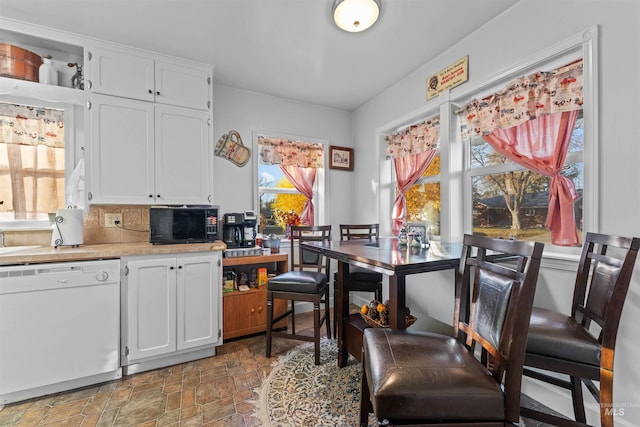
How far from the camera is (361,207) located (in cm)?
368

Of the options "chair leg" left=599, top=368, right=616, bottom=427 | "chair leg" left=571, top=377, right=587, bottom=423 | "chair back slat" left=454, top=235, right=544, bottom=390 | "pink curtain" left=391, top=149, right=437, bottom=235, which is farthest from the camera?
"pink curtain" left=391, top=149, right=437, bottom=235

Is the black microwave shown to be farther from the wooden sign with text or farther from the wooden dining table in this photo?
the wooden sign with text

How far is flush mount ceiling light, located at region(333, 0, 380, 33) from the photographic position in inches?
69.5

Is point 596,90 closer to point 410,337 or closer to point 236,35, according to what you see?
point 410,337

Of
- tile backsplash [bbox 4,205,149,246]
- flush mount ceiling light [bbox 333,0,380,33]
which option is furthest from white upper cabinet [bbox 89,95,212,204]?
flush mount ceiling light [bbox 333,0,380,33]

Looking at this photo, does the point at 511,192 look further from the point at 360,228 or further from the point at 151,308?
the point at 151,308

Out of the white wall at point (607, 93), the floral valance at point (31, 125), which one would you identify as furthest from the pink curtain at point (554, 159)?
the floral valance at point (31, 125)

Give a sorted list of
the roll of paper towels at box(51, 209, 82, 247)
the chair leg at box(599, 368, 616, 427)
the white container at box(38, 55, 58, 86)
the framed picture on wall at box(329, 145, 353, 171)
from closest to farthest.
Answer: the chair leg at box(599, 368, 616, 427), the roll of paper towels at box(51, 209, 82, 247), the white container at box(38, 55, 58, 86), the framed picture on wall at box(329, 145, 353, 171)

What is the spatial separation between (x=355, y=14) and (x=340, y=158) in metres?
1.98

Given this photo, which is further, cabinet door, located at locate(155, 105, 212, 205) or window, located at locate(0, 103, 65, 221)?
cabinet door, located at locate(155, 105, 212, 205)

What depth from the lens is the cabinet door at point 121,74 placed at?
2.22 metres

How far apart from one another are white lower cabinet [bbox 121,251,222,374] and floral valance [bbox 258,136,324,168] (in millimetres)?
1417

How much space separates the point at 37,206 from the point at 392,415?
2.96 meters

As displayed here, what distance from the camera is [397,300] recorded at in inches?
58.6
